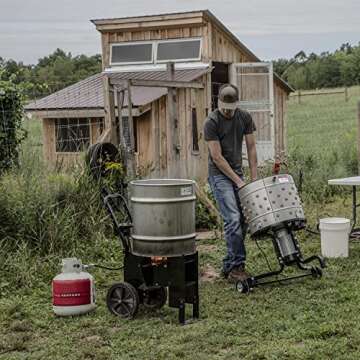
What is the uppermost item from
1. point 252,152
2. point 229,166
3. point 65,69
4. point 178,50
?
point 65,69

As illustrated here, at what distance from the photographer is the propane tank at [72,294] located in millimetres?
5043

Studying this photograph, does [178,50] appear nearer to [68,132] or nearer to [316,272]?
[68,132]

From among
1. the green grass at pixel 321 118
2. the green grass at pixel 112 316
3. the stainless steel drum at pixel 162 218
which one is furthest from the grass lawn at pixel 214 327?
the green grass at pixel 321 118

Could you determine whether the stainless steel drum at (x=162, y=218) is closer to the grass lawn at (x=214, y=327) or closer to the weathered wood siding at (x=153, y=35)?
the grass lawn at (x=214, y=327)

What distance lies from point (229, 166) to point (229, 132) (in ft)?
0.97

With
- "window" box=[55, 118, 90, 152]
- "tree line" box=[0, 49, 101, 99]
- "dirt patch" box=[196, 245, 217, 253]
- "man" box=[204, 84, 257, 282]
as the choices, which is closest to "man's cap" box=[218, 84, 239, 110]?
"man" box=[204, 84, 257, 282]

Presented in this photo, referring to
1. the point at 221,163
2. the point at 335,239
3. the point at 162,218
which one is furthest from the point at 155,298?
the point at 335,239

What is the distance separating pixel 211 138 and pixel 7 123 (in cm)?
338

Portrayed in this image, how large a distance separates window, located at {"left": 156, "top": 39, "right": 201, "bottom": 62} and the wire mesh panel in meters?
1.14

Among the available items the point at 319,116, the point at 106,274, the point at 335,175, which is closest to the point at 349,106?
the point at 319,116

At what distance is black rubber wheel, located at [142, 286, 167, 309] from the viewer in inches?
203

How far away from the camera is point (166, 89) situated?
1135 centimetres

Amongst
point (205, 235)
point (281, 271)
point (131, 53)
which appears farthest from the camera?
point (131, 53)

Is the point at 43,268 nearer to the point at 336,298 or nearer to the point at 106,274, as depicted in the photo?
the point at 106,274
